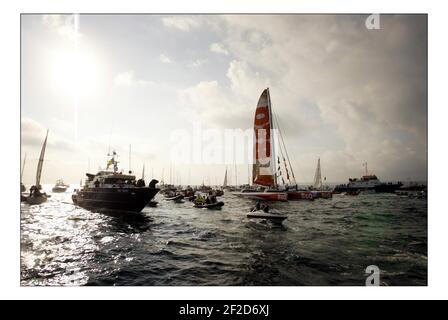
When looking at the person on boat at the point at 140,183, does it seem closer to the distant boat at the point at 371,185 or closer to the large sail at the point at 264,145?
the large sail at the point at 264,145

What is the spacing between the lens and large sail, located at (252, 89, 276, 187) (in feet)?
63.5

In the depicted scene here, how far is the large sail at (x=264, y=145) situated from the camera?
19.3m

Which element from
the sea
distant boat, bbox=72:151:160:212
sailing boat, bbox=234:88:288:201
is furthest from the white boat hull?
the sea

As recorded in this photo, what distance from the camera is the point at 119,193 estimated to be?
22438mm

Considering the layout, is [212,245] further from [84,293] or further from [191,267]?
[84,293]

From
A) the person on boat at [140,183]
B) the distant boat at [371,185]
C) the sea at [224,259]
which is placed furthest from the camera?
the distant boat at [371,185]

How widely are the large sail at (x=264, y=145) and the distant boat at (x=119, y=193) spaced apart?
1028 centimetres

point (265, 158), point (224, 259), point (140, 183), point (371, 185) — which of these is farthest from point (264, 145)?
point (371, 185)

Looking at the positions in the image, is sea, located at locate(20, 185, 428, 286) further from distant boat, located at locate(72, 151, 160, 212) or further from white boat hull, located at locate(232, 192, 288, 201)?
white boat hull, located at locate(232, 192, 288, 201)

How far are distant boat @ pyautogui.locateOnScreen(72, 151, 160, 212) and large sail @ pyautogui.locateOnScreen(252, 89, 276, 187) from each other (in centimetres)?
1028

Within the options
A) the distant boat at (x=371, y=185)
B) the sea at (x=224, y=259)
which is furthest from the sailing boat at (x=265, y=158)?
the distant boat at (x=371, y=185)
